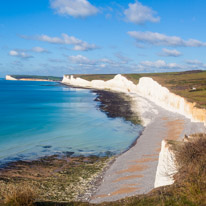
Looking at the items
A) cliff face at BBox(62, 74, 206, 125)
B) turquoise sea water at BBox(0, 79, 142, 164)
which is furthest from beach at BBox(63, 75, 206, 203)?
turquoise sea water at BBox(0, 79, 142, 164)

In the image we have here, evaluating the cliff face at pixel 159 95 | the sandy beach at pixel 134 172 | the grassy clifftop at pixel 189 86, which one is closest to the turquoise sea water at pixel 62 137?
the sandy beach at pixel 134 172

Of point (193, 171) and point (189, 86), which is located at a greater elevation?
point (189, 86)

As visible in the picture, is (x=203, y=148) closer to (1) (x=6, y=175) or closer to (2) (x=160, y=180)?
(2) (x=160, y=180)

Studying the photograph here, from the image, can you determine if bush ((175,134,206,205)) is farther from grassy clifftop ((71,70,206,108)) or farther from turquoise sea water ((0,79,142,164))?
grassy clifftop ((71,70,206,108))

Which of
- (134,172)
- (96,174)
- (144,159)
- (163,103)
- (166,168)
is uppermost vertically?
(163,103)

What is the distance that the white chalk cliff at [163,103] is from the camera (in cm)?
1069

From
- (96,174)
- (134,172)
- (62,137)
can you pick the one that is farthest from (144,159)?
(62,137)

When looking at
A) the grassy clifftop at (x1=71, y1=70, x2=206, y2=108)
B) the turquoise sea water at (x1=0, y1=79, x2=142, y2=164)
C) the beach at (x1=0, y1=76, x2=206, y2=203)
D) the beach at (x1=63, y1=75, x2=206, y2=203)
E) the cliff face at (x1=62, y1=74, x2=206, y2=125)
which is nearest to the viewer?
the beach at (x1=0, y1=76, x2=206, y2=203)

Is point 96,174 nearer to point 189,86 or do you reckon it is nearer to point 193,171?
point 193,171

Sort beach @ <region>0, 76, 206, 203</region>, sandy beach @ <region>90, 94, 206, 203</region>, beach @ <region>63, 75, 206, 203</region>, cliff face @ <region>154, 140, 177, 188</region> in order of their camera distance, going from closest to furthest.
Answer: cliff face @ <region>154, 140, 177, 188</region>
sandy beach @ <region>90, 94, 206, 203</region>
beach @ <region>0, 76, 206, 203</region>
beach @ <region>63, 75, 206, 203</region>

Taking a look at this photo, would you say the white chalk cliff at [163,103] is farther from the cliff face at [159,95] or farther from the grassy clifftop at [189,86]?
the grassy clifftop at [189,86]

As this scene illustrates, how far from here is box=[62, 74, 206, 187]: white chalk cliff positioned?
10.7m

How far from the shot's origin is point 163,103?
172 feet

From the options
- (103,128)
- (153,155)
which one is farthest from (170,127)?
(153,155)
